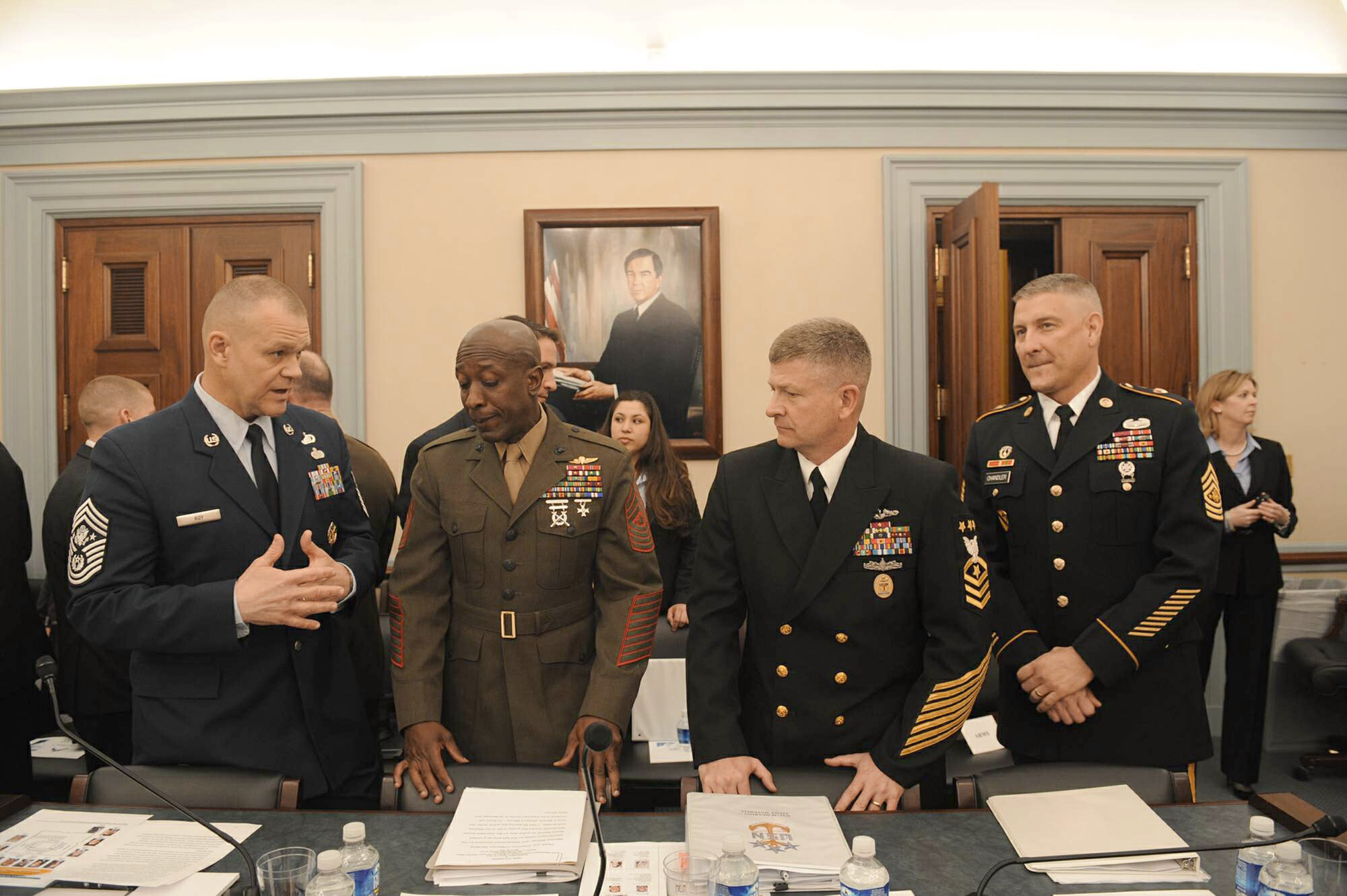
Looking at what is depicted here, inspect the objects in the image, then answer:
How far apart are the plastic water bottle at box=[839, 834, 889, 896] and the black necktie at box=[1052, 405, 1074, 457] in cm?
138

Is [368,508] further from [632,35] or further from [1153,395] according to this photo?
[632,35]

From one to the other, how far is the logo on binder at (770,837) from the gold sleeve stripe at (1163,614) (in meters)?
1.10

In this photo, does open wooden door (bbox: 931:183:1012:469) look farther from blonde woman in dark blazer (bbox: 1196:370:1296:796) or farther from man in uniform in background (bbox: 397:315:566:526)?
man in uniform in background (bbox: 397:315:566:526)

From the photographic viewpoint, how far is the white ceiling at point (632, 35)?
13.9ft

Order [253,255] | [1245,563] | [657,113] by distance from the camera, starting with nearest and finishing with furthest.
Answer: [1245,563]
[657,113]
[253,255]

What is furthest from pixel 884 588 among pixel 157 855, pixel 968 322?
pixel 968 322

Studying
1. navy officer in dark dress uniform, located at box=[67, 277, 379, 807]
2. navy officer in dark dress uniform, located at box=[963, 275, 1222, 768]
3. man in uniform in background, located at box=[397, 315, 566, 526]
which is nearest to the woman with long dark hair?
man in uniform in background, located at box=[397, 315, 566, 526]

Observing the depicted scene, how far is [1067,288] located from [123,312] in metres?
4.19

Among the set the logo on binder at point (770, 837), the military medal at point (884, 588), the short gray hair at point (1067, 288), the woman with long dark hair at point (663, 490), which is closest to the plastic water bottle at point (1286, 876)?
the logo on binder at point (770, 837)

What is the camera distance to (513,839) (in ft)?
4.81

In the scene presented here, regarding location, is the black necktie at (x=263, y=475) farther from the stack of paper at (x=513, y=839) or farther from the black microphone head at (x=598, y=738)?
the black microphone head at (x=598, y=738)

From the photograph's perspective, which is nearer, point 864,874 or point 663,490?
point 864,874

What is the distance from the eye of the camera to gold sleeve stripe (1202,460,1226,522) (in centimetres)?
219

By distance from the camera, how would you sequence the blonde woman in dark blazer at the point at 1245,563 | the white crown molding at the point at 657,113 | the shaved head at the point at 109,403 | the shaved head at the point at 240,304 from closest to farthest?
the shaved head at the point at 240,304, the shaved head at the point at 109,403, the blonde woman in dark blazer at the point at 1245,563, the white crown molding at the point at 657,113
